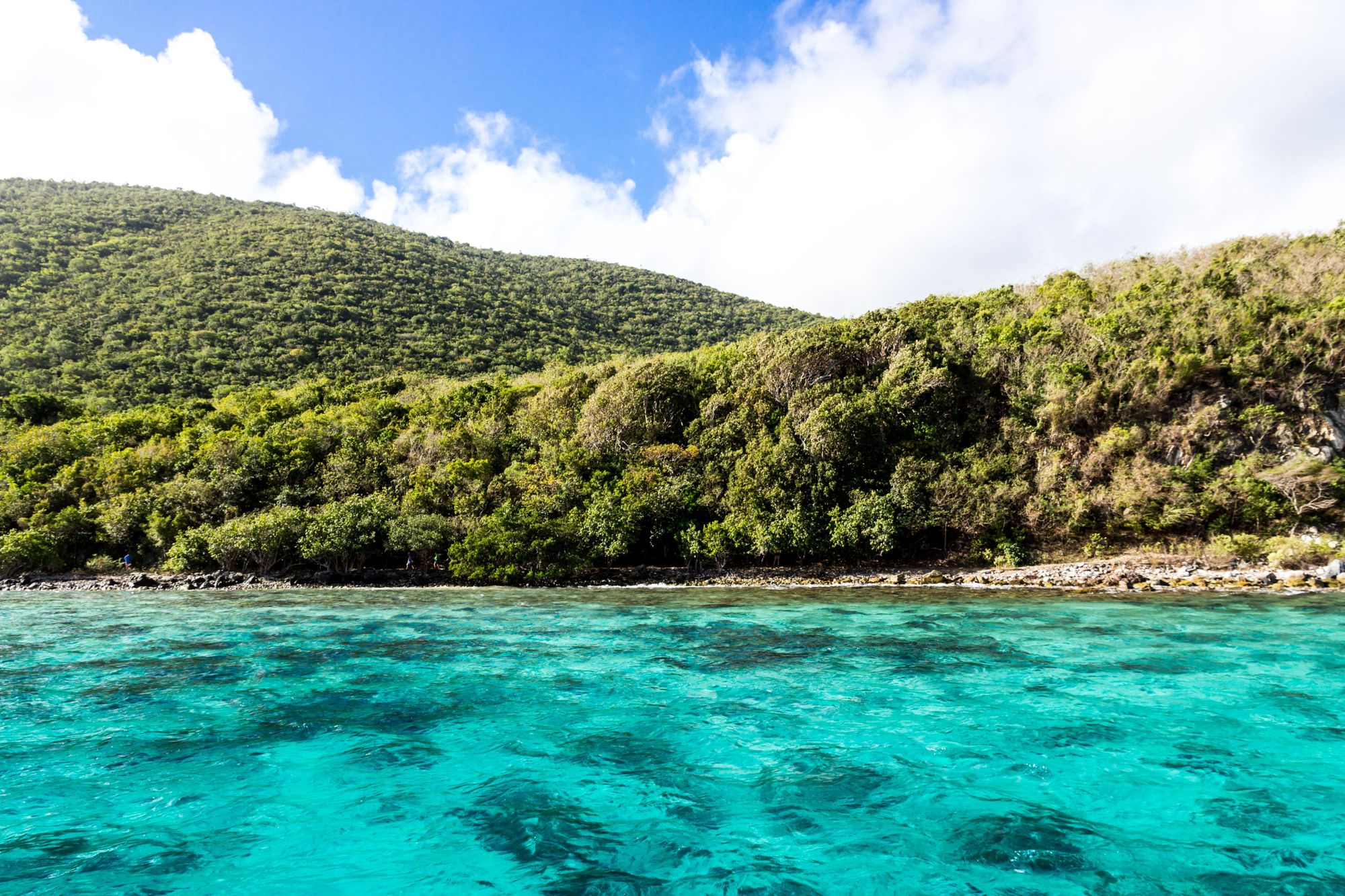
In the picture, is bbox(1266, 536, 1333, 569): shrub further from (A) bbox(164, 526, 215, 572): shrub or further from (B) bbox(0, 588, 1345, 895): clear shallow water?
(A) bbox(164, 526, 215, 572): shrub

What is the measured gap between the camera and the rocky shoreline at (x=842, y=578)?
21.0m

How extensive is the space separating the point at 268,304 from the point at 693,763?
3046 inches

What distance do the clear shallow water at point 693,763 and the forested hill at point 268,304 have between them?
53.3 metres

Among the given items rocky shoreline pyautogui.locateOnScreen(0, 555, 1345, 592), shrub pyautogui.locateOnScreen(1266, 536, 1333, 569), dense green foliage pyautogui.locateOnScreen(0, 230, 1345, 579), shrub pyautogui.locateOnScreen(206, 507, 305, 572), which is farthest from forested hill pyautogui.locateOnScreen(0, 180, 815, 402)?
shrub pyautogui.locateOnScreen(1266, 536, 1333, 569)

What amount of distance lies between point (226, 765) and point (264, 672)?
5528 millimetres

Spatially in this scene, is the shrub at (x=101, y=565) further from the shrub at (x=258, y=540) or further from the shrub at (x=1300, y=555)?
the shrub at (x=1300, y=555)

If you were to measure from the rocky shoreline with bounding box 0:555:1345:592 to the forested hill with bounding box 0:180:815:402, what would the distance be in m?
31.0

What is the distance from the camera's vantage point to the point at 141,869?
5711 millimetres

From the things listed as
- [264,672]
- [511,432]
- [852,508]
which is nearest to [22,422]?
[511,432]

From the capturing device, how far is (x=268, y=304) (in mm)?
68125

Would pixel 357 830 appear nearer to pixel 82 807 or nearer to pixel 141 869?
pixel 141 869

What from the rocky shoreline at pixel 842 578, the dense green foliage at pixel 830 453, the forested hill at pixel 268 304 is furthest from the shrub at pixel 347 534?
the forested hill at pixel 268 304

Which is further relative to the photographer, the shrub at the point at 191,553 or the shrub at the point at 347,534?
the shrub at the point at 191,553

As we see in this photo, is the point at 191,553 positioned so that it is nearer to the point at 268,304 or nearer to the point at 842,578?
the point at 842,578
